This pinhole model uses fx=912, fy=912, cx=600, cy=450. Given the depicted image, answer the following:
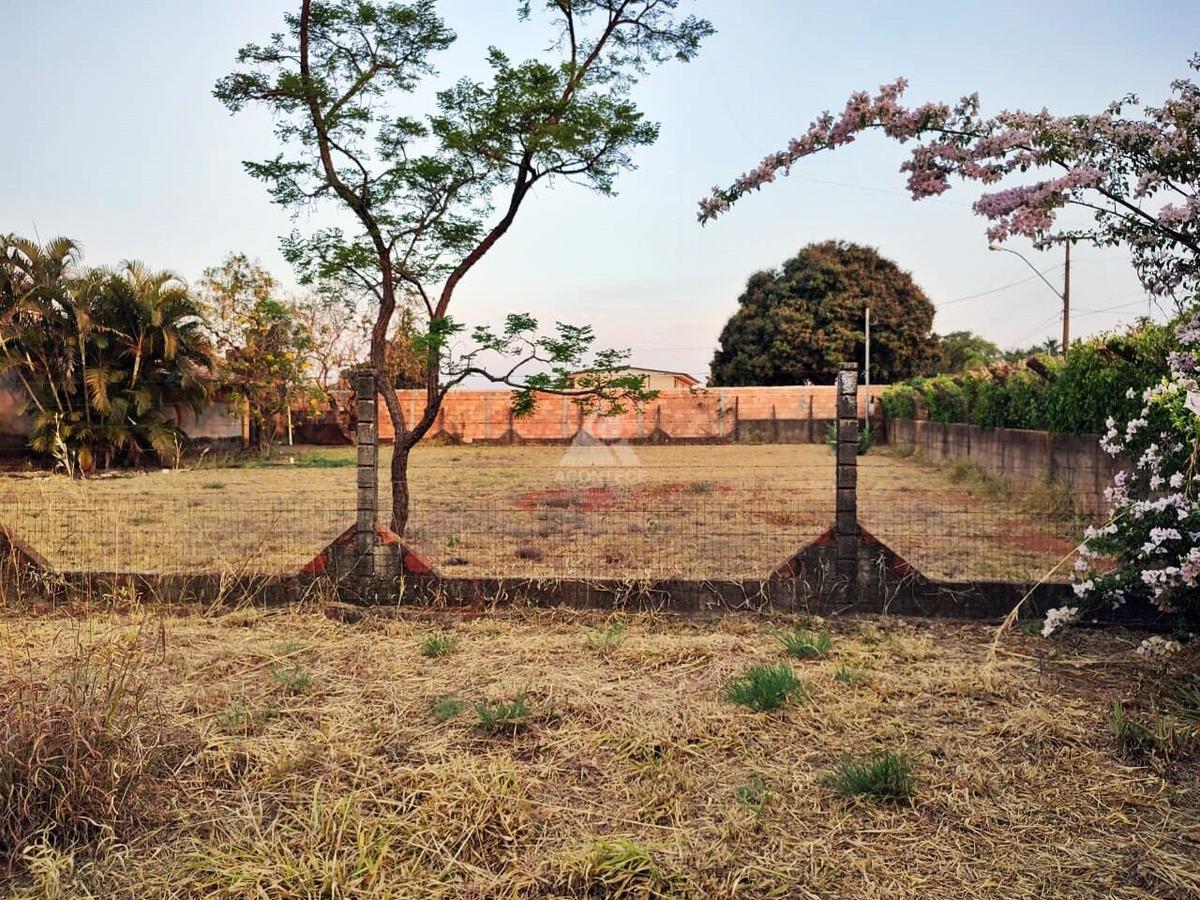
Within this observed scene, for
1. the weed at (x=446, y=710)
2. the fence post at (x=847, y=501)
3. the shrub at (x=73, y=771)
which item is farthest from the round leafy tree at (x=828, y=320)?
the shrub at (x=73, y=771)

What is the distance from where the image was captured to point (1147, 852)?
8.38ft

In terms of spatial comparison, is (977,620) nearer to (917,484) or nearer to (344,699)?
(344,699)

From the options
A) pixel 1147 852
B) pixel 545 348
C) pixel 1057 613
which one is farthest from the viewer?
pixel 545 348

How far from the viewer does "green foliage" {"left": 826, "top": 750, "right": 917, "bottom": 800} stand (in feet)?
9.30

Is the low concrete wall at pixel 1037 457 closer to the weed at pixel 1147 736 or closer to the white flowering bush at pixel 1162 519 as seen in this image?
the white flowering bush at pixel 1162 519

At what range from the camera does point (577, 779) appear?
117 inches

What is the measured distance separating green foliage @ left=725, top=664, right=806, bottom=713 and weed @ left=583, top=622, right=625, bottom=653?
793mm

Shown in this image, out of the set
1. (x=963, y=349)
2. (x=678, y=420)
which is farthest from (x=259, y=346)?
(x=963, y=349)

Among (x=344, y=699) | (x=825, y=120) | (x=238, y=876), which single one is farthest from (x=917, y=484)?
(x=238, y=876)

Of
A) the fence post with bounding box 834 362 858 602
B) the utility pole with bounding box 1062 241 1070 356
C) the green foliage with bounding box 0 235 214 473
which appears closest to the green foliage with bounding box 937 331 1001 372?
the utility pole with bounding box 1062 241 1070 356

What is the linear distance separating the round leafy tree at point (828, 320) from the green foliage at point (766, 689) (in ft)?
101

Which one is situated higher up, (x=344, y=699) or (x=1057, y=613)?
(x=1057, y=613)

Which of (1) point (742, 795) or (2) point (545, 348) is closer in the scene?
(1) point (742, 795)

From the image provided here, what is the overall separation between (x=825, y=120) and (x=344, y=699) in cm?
310
